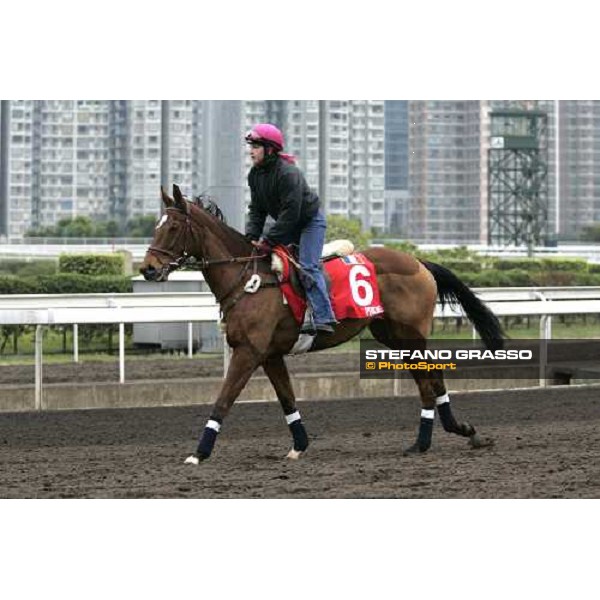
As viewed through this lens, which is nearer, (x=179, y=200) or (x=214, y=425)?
(x=214, y=425)

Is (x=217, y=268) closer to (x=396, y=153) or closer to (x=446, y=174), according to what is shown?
(x=446, y=174)

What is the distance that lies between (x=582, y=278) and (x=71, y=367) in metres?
12.1

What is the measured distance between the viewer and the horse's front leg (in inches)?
290

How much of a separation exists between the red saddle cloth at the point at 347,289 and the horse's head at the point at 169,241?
0.52 metres

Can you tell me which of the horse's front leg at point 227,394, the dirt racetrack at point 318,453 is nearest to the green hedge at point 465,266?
the dirt racetrack at point 318,453

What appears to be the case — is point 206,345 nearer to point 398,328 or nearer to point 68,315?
point 68,315

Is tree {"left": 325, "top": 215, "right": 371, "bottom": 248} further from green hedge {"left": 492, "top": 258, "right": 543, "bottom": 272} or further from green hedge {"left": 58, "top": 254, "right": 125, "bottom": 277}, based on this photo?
green hedge {"left": 58, "top": 254, "right": 125, "bottom": 277}

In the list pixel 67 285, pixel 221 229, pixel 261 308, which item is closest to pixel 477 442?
pixel 261 308

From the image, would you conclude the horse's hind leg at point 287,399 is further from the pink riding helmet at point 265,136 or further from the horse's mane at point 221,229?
the pink riding helmet at point 265,136

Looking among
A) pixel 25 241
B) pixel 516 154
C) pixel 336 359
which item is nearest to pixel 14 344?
pixel 336 359

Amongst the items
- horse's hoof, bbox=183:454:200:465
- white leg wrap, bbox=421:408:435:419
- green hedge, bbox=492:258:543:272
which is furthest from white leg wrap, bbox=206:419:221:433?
green hedge, bbox=492:258:543:272

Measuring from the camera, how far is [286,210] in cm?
750

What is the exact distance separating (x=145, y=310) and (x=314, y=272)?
11.7ft

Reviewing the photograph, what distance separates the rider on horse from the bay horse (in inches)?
5.5
